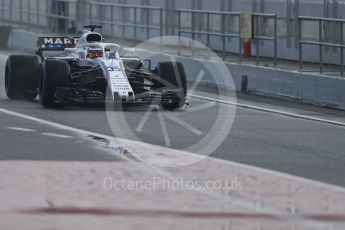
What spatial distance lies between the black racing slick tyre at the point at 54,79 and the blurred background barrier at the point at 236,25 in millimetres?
5523

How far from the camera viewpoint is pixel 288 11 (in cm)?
2847

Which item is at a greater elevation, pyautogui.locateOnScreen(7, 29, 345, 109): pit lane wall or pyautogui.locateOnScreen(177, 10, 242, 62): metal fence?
pyautogui.locateOnScreen(177, 10, 242, 62): metal fence

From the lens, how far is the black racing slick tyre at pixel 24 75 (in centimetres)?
2147

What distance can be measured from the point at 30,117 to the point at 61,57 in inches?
101

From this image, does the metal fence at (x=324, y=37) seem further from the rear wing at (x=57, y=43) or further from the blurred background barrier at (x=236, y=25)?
the rear wing at (x=57, y=43)

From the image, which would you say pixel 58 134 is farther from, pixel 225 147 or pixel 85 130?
pixel 225 147

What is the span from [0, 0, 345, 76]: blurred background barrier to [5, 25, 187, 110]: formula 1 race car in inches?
150

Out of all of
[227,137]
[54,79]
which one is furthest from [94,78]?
[227,137]

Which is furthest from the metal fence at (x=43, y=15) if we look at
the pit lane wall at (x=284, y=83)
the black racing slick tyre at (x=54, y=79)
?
the black racing slick tyre at (x=54, y=79)

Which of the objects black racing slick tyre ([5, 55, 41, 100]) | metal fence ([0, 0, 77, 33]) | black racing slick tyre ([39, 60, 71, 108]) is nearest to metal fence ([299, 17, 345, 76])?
black racing slick tyre ([5, 55, 41, 100])

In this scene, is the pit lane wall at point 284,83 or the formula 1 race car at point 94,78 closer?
the formula 1 race car at point 94,78

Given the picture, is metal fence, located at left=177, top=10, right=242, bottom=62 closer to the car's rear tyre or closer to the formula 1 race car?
the car's rear tyre

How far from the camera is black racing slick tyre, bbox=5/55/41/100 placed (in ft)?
70.4

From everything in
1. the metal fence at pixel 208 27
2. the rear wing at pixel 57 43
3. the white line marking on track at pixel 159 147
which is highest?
the metal fence at pixel 208 27
